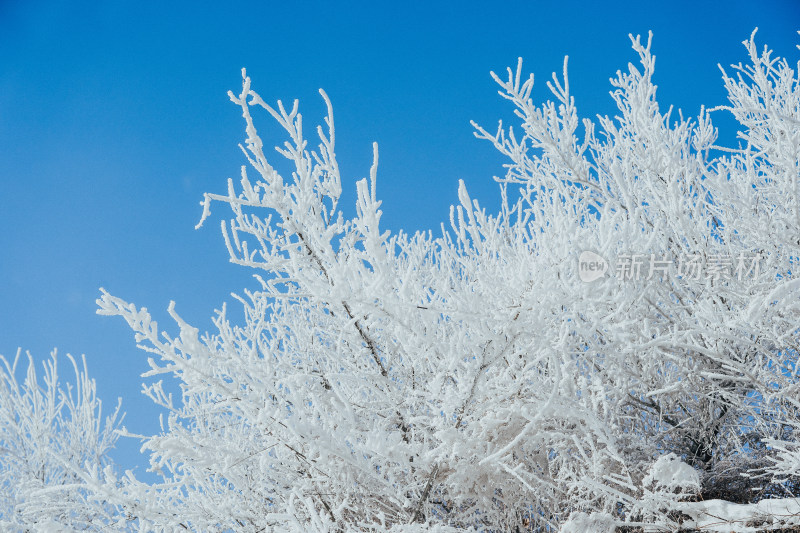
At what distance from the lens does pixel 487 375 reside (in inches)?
112

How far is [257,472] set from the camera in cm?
362

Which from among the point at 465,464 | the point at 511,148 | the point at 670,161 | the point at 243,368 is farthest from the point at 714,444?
the point at 243,368

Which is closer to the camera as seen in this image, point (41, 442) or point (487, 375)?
point (487, 375)

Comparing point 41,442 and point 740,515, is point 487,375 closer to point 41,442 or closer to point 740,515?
point 740,515

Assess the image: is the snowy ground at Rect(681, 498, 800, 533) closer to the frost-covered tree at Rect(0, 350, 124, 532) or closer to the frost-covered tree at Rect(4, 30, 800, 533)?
the frost-covered tree at Rect(4, 30, 800, 533)

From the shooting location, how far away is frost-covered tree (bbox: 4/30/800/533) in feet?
7.91

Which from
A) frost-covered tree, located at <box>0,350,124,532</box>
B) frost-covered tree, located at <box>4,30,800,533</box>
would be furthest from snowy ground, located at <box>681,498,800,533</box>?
frost-covered tree, located at <box>0,350,124,532</box>

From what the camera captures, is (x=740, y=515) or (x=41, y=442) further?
(x=41, y=442)

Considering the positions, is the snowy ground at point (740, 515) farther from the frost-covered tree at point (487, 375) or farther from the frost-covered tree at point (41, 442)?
the frost-covered tree at point (41, 442)

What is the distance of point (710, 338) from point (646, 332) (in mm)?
407

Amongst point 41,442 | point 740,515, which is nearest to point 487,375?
point 740,515

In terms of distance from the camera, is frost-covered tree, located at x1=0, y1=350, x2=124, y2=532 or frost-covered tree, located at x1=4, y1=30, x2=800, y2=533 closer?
frost-covered tree, located at x1=4, y1=30, x2=800, y2=533

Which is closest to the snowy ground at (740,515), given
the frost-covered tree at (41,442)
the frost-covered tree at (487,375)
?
the frost-covered tree at (487,375)

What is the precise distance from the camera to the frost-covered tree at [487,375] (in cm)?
241
